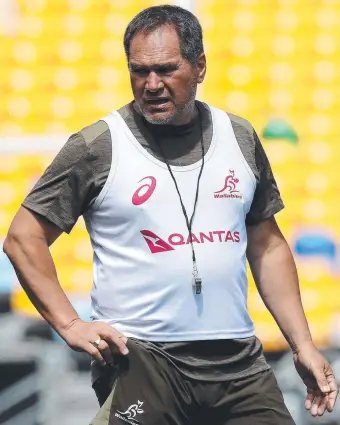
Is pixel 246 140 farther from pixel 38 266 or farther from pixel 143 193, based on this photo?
pixel 38 266

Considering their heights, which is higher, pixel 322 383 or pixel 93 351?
pixel 93 351

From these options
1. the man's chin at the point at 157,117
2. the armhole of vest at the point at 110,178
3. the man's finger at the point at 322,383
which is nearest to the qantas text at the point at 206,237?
the armhole of vest at the point at 110,178

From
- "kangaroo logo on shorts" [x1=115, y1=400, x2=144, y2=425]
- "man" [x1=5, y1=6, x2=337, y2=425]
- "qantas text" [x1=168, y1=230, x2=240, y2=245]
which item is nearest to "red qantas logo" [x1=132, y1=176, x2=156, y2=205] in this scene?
"man" [x1=5, y1=6, x2=337, y2=425]

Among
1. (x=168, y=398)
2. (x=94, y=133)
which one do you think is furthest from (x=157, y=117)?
(x=168, y=398)

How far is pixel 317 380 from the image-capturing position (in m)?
3.06

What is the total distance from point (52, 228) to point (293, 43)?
11.0ft

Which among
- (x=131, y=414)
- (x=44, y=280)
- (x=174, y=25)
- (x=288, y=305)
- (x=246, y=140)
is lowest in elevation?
(x=131, y=414)

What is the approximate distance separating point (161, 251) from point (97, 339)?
0.31 m

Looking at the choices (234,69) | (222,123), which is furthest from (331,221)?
(222,123)

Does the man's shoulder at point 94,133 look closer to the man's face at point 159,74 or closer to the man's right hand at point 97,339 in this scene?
the man's face at point 159,74

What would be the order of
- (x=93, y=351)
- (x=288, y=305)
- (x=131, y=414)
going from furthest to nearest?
(x=288, y=305) → (x=131, y=414) → (x=93, y=351)

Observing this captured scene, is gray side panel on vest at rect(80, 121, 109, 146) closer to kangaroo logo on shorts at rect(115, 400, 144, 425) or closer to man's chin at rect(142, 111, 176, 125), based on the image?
man's chin at rect(142, 111, 176, 125)

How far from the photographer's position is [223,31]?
238 inches

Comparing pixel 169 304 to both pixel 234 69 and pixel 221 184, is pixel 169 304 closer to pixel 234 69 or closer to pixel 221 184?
pixel 221 184
